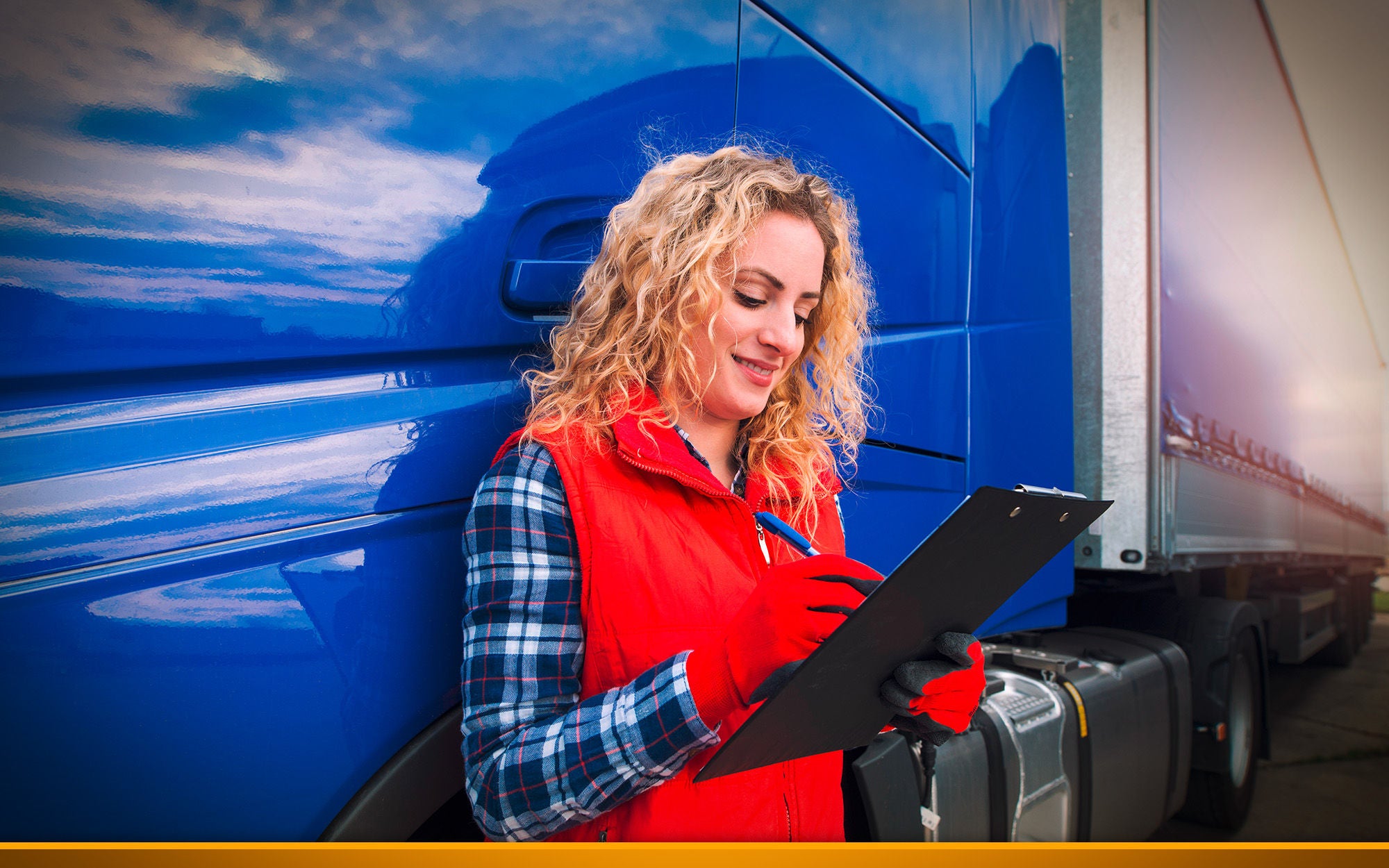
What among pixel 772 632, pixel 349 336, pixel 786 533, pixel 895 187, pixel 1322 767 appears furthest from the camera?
pixel 1322 767

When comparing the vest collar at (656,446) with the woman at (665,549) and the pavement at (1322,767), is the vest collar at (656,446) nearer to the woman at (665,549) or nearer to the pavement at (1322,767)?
the woman at (665,549)

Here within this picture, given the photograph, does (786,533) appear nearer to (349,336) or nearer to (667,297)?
(667,297)

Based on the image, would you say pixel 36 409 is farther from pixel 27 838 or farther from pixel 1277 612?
pixel 1277 612

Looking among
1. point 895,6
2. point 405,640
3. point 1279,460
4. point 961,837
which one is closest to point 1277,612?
point 1279,460

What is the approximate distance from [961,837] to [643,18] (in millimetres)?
1819

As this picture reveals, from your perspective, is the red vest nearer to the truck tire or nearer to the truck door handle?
the truck door handle

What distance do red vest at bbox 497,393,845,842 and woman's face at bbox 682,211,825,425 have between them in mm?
121

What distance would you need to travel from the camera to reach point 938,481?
5.96 feet

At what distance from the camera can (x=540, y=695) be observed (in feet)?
2.94

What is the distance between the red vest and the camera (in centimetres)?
94

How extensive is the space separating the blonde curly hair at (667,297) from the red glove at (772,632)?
0.97 feet

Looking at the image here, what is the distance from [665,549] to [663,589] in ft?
0.16

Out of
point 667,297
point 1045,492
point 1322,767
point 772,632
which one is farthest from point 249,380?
point 1322,767

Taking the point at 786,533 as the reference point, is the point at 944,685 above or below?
below
